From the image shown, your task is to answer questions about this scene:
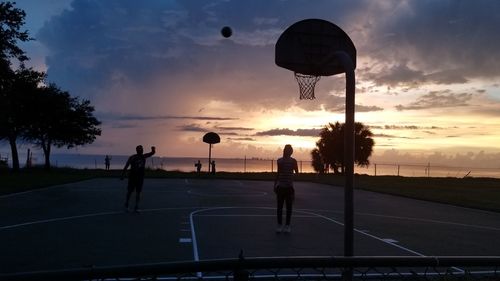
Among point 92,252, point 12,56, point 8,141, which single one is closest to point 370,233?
point 92,252

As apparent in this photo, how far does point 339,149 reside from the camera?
165 feet

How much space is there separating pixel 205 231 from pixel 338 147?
39.4m

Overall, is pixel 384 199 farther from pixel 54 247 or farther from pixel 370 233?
pixel 54 247

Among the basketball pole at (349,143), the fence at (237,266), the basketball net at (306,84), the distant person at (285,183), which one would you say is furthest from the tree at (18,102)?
the fence at (237,266)

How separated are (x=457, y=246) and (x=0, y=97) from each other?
3080 cm

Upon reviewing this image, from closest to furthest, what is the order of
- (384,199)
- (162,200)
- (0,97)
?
A: (162,200) → (384,199) → (0,97)

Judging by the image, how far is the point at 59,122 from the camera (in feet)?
146

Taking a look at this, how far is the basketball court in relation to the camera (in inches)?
367

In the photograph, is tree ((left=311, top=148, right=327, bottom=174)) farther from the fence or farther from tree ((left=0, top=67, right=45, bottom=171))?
the fence

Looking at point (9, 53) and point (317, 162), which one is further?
point (317, 162)

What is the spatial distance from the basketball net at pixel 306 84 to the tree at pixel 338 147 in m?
40.1

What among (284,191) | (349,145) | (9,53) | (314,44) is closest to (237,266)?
(349,145)

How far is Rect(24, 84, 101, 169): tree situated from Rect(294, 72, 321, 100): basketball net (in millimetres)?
36700

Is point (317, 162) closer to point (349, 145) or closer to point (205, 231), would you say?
point (205, 231)
